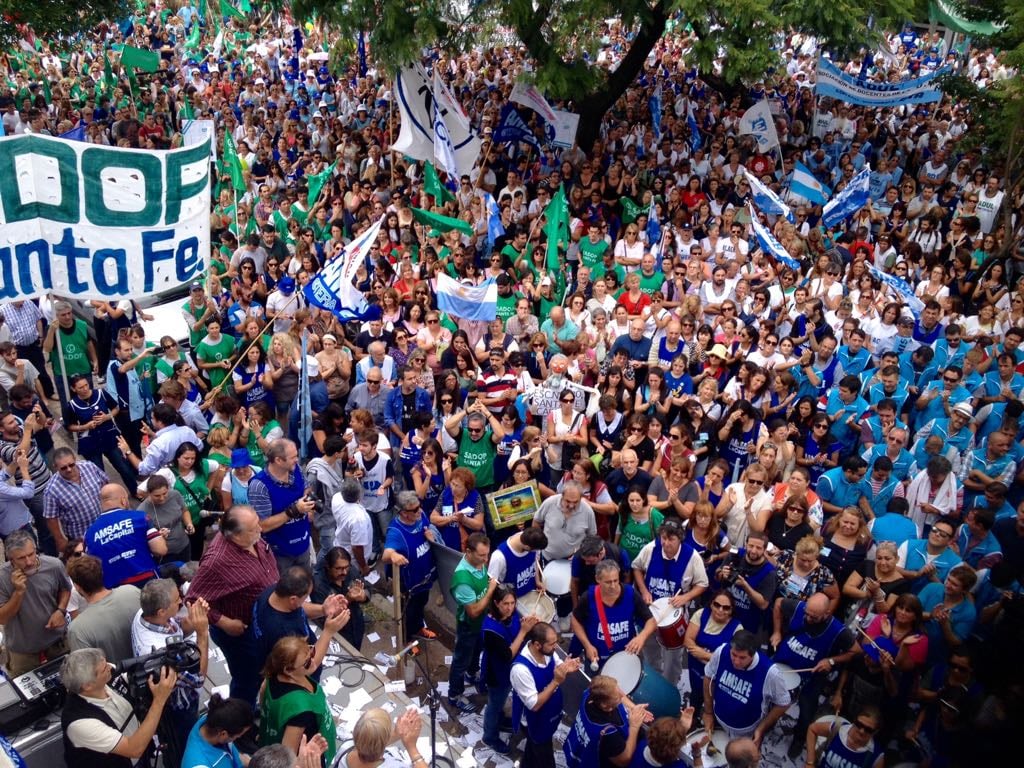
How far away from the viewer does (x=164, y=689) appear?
442cm

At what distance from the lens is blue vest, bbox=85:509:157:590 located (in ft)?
18.7

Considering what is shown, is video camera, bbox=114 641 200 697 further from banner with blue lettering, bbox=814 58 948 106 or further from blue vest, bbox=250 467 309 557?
banner with blue lettering, bbox=814 58 948 106

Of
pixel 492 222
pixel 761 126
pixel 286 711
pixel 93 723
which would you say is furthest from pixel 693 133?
pixel 93 723

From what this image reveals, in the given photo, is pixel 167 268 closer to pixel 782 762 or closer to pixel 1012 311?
pixel 782 762

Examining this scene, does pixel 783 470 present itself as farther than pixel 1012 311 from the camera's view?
No

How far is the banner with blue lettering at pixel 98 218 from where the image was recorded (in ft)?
21.9

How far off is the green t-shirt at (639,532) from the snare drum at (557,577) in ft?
1.81

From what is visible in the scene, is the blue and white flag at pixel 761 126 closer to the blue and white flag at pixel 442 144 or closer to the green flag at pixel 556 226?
Result: the green flag at pixel 556 226

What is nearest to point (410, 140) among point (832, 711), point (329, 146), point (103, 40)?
point (329, 146)

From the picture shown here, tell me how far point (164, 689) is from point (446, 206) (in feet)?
32.7

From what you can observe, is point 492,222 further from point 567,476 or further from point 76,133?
point 76,133

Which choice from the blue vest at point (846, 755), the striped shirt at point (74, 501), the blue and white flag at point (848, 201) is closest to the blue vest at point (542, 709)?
the blue vest at point (846, 755)

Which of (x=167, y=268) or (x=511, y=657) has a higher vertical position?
(x=167, y=268)

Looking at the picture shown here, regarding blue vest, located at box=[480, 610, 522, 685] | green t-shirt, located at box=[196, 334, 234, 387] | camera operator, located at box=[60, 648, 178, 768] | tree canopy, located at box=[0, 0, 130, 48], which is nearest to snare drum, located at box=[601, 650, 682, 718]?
blue vest, located at box=[480, 610, 522, 685]
